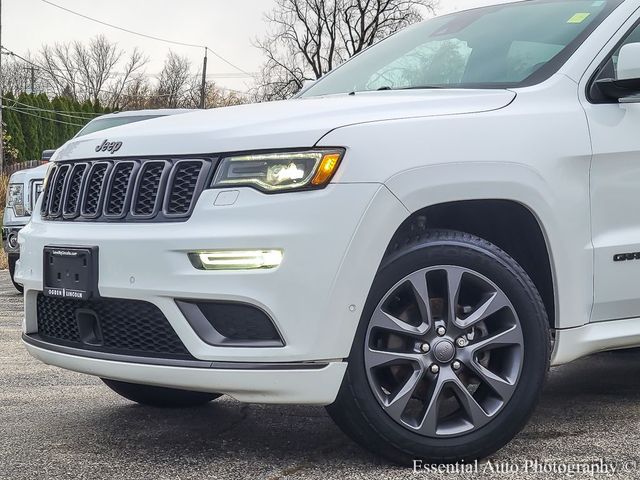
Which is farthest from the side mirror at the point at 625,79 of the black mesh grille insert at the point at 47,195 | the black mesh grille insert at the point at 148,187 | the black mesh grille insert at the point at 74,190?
the black mesh grille insert at the point at 47,195

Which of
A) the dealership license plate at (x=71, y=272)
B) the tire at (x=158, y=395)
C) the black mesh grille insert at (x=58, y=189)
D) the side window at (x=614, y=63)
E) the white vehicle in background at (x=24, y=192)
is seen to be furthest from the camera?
the white vehicle in background at (x=24, y=192)

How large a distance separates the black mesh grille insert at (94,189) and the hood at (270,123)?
0.05 metres

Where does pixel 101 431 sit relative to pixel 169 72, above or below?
below

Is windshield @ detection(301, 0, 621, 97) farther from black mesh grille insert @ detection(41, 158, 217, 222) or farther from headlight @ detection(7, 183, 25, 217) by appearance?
headlight @ detection(7, 183, 25, 217)

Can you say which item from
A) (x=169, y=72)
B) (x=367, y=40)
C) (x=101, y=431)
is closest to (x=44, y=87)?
(x=169, y=72)

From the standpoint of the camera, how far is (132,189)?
319 cm

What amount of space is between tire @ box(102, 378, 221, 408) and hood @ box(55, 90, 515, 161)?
1.08 m

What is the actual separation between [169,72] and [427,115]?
6474 cm

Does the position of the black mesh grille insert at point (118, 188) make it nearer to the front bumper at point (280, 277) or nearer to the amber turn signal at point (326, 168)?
the front bumper at point (280, 277)

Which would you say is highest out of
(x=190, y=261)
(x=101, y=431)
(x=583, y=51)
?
(x=583, y=51)

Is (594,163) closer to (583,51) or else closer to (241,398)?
(583,51)

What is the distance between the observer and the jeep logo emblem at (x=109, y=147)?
131 inches

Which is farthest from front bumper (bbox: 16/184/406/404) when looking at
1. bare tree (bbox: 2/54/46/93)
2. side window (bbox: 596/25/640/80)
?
bare tree (bbox: 2/54/46/93)

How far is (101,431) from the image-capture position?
379cm
